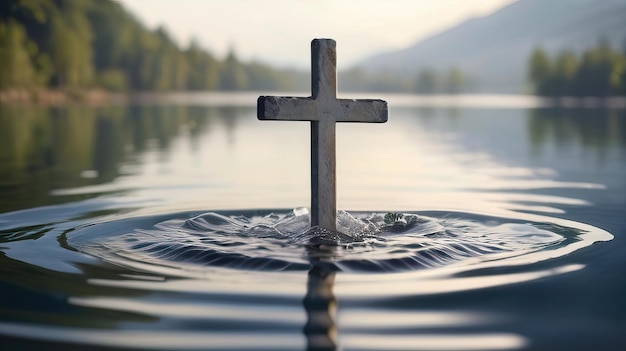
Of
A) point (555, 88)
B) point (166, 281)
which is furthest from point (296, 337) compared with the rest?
point (555, 88)

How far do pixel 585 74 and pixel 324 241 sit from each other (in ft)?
522

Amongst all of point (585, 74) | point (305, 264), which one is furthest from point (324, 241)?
point (585, 74)

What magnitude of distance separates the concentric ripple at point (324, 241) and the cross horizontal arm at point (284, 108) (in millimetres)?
1293

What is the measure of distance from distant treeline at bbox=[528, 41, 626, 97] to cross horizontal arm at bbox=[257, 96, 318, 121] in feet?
480

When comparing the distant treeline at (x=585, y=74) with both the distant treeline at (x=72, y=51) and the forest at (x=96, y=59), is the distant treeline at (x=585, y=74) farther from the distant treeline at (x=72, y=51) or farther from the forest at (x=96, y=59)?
the distant treeline at (x=72, y=51)

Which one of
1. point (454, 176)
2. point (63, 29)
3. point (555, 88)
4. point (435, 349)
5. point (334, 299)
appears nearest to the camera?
point (435, 349)

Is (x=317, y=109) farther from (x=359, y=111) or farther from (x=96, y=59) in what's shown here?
(x=96, y=59)

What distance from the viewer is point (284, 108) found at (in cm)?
941

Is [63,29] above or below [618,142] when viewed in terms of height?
above

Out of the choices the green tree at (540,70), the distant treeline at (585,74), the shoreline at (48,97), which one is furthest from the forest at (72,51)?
the distant treeline at (585,74)

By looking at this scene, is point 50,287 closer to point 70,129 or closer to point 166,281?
point 166,281

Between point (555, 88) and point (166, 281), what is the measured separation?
6592 inches

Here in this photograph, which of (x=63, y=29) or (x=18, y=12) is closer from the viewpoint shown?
(x=63, y=29)

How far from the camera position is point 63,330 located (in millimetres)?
6289
